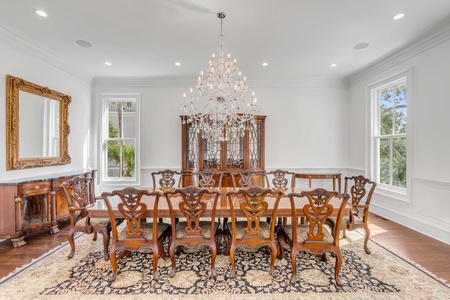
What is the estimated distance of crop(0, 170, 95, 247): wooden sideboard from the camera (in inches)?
113

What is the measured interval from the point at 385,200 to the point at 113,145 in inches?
242

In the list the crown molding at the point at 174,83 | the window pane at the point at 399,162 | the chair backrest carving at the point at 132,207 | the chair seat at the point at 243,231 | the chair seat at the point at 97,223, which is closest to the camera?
the chair backrest carving at the point at 132,207

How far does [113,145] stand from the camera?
530cm

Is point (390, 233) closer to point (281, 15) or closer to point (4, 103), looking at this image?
point (281, 15)

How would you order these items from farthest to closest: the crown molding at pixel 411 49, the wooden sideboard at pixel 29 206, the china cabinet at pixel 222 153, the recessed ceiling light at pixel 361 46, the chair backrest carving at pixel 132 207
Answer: the china cabinet at pixel 222 153
the recessed ceiling light at pixel 361 46
the crown molding at pixel 411 49
the wooden sideboard at pixel 29 206
the chair backrest carving at pixel 132 207

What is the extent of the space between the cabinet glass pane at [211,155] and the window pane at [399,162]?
353 cm

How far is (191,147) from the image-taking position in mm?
4844

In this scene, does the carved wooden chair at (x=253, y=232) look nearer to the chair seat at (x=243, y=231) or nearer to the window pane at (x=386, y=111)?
the chair seat at (x=243, y=231)

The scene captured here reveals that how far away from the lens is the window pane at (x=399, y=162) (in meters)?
3.91

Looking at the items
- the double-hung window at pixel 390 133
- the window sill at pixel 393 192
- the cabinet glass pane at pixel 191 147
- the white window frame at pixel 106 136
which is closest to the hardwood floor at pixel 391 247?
the window sill at pixel 393 192

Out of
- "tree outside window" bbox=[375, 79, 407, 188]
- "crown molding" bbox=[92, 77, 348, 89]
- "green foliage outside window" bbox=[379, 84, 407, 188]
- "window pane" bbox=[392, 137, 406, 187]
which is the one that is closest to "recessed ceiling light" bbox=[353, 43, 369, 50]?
"tree outside window" bbox=[375, 79, 407, 188]

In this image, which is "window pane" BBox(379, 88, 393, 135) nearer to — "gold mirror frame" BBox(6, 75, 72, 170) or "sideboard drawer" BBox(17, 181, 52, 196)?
"sideboard drawer" BBox(17, 181, 52, 196)

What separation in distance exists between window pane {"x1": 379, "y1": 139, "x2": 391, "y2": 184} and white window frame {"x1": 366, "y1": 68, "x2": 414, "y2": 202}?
89 millimetres

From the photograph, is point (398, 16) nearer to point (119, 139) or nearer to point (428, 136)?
point (428, 136)
